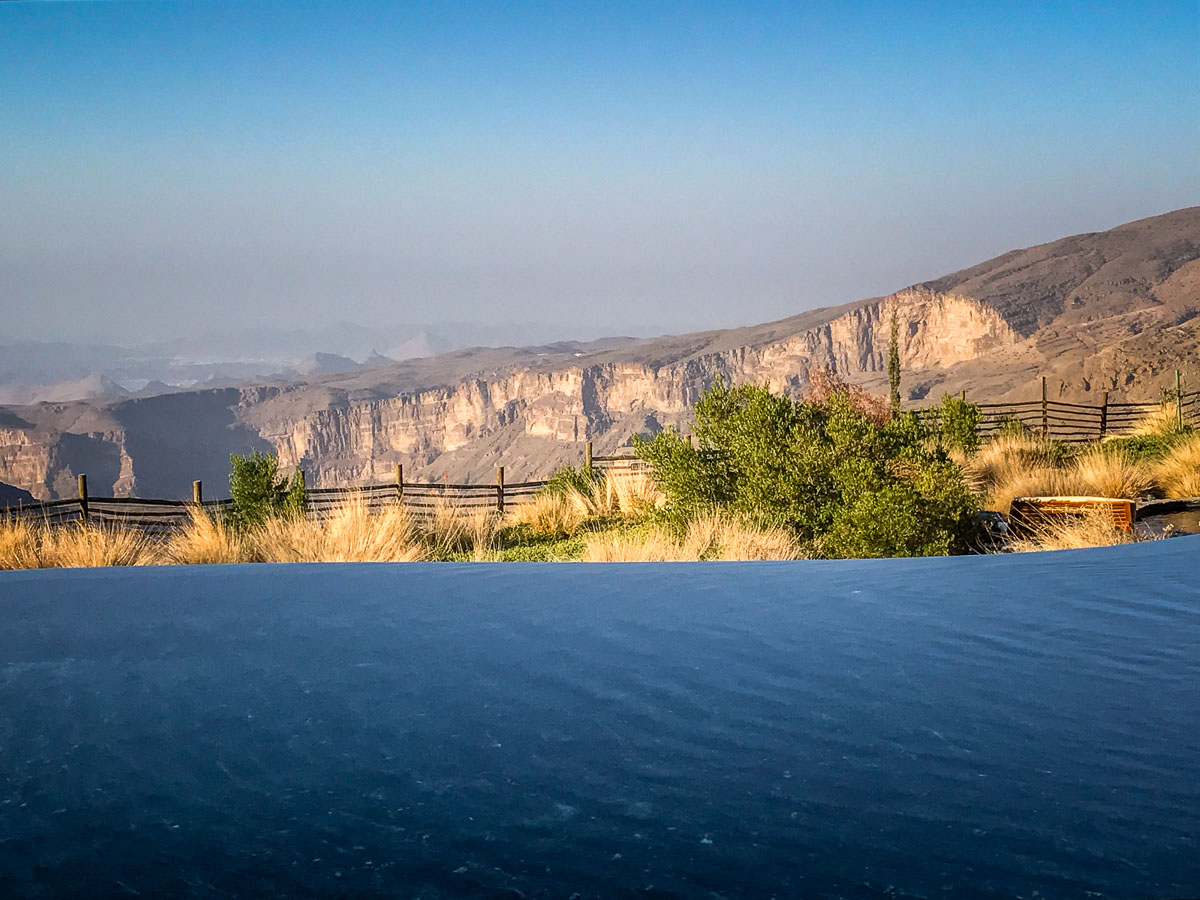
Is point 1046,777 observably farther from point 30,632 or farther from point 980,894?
point 30,632

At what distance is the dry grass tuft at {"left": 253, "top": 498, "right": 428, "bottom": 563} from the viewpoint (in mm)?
7762

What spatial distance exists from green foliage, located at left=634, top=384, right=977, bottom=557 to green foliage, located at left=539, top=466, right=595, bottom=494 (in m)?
3.05

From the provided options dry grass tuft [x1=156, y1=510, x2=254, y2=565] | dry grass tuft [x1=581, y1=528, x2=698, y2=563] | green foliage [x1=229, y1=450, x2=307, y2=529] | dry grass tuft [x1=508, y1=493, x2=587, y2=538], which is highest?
green foliage [x1=229, y1=450, x2=307, y2=529]

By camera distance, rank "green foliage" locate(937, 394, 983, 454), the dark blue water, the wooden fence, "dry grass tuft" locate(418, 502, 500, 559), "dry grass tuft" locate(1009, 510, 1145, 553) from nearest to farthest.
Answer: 1. the dark blue water
2. "dry grass tuft" locate(1009, 510, 1145, 553)
3. "dry grass tuft" locate(418, 502, 500, 559)
4. "green foliage" locate(937, 394, 983, 454)
5. the wooden fence

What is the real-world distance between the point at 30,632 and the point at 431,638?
140 centimetres

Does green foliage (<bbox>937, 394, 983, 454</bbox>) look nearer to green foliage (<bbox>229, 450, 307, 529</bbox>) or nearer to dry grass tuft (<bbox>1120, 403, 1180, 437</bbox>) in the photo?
dry grass tuft (<bbox>1120, 403, 1180, 437</bbox>)

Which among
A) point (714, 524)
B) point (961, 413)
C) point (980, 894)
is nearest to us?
point (980, 894)

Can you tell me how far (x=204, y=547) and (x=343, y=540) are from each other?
4.02ft

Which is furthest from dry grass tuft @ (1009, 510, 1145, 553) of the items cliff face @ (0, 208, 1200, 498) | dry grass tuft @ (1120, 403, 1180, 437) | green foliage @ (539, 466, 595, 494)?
cliff face @ (0, 208, 1200, 498)

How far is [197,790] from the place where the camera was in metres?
1.73

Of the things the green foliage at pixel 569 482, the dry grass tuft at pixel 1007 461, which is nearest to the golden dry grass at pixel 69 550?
the green foliage at pixel 569 482

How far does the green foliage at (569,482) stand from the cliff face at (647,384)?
3881 centimetres

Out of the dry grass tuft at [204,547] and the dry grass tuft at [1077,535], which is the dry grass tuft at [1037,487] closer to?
the dry grass tuft at [1077,535]

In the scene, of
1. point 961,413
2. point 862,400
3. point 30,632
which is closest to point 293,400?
point 862,400
